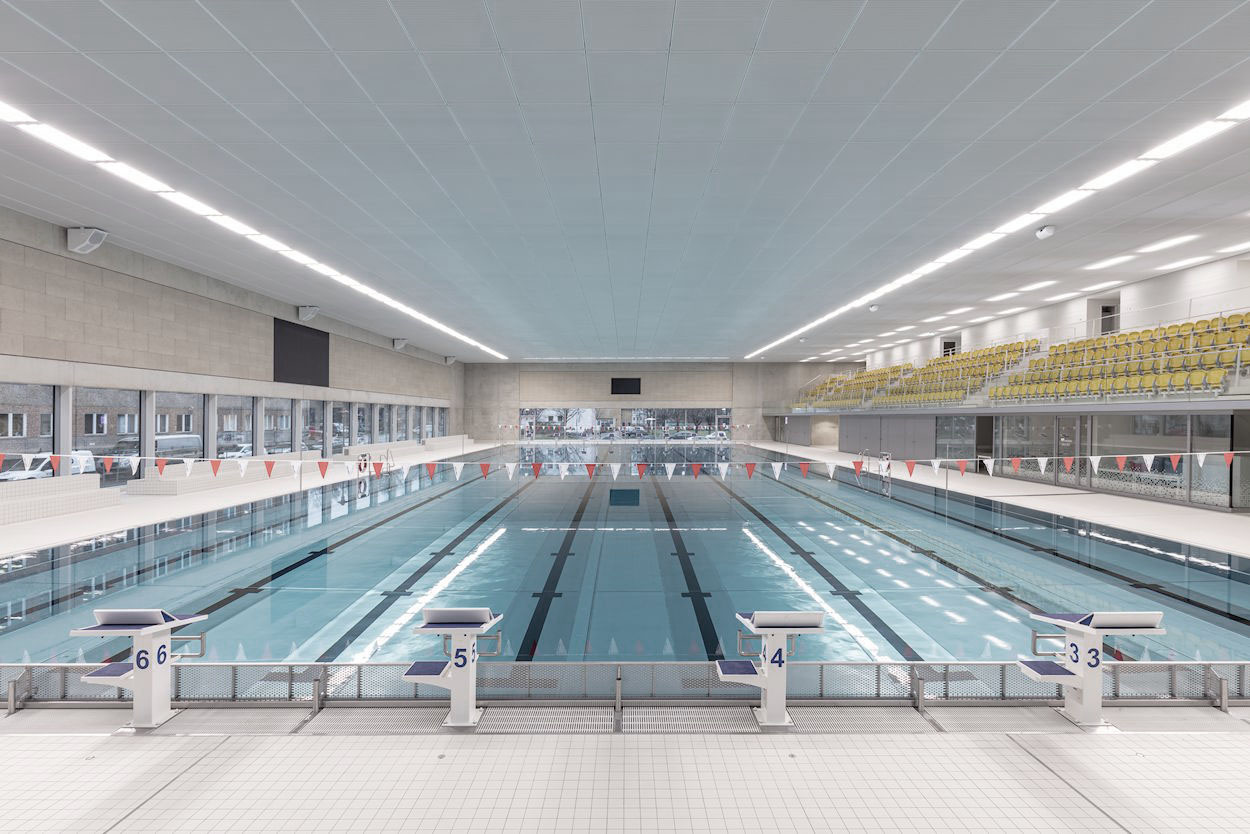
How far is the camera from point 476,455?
78.5 ft

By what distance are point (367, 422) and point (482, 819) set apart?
22.0 metres

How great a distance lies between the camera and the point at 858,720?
3156mm

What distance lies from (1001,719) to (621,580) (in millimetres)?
4153

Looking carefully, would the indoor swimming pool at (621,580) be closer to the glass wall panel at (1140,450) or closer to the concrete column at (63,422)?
the concrete column at (63,422)

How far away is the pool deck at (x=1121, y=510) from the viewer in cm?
803

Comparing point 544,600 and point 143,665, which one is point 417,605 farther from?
point 143,665

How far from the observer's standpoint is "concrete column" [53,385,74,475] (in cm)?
970

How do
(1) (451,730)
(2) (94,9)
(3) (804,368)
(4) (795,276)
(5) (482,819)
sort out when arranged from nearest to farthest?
(5) (482,819), (1) (451,730), (2) (94,9), (4) (795,276), (3) (804,368)

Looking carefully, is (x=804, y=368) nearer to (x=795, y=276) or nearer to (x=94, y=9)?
(x=795, y=276)

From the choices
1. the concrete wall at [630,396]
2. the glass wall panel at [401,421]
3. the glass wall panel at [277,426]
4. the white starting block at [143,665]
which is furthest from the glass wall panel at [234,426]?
the concrete wall at [630,396]

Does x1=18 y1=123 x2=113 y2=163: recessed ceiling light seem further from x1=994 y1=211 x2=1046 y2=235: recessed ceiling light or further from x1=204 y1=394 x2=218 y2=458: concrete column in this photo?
x1=994 y1=211 x2=1046 y2=235: recessed ceiling light

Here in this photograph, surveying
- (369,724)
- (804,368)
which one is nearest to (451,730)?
(369,724)

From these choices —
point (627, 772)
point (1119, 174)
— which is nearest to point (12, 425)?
point (627, 772)

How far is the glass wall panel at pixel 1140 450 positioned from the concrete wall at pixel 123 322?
17881mm
